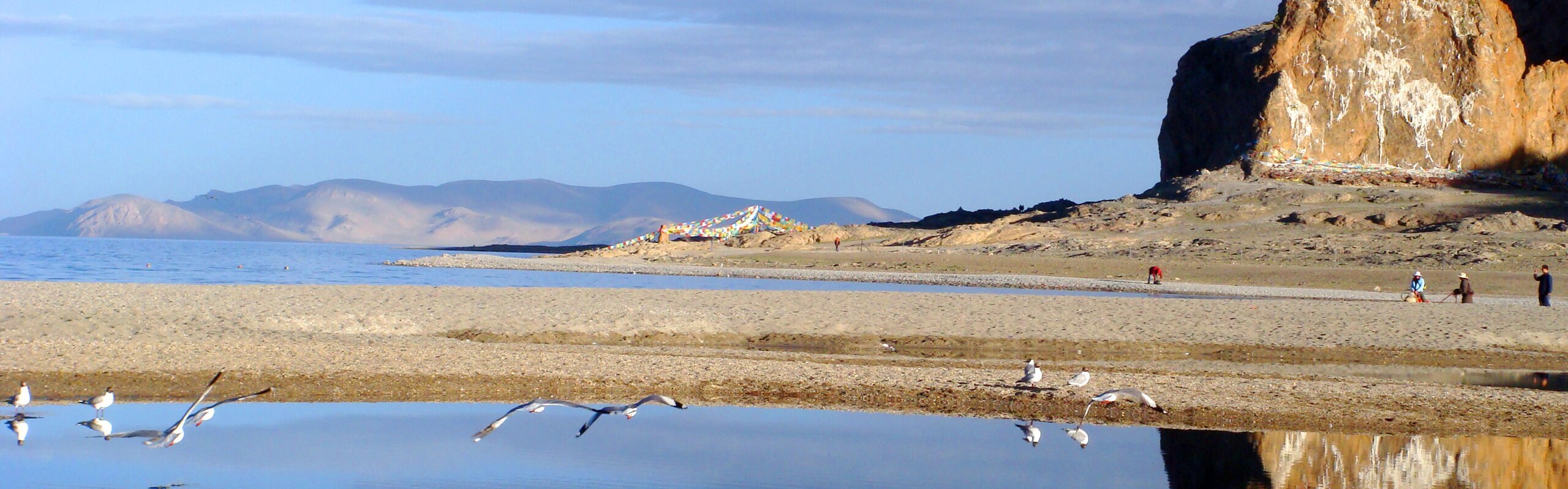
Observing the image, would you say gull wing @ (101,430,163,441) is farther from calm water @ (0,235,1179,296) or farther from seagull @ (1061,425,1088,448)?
calm water @ (0,235,1179,296)

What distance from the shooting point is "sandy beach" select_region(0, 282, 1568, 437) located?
12.2m

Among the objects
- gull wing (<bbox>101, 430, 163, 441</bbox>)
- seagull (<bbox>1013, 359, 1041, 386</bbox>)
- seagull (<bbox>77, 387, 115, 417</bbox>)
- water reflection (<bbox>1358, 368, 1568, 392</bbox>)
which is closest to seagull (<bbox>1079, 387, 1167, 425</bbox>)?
seagull (<bbox>1013, 359, 1041, 386</bbox>)

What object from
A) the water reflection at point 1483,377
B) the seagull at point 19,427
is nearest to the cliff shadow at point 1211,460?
the water reflection at point 1483,377

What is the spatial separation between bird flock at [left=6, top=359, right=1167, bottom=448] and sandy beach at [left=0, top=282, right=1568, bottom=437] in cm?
22

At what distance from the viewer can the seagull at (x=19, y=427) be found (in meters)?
9.41

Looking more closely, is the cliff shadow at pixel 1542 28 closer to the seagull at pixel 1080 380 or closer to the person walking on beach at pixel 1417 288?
the person walking on beach at pixel 1417 288

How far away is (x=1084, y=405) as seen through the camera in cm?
1220

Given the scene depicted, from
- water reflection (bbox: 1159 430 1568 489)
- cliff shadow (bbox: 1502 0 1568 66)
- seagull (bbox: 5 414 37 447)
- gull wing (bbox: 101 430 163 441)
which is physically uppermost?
cliff shadow (bbox: 1502 0 1568 66)

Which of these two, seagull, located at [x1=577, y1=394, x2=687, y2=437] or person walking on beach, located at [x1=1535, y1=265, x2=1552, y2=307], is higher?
person walking on beach, located at [x1=1535, y1=265, x2=1552, y2=307]

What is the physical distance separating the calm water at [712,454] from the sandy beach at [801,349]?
596 mm

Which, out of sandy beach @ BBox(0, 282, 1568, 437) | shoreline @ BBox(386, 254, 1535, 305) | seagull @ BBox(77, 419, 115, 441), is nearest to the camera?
seagull @ BBox(77, 419, 115, 441)

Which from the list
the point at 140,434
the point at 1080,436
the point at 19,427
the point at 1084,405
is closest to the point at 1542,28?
the point at 1084,405

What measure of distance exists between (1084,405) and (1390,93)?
188 ft

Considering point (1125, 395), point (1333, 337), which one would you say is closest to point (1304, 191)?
point (1333, 337)
